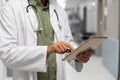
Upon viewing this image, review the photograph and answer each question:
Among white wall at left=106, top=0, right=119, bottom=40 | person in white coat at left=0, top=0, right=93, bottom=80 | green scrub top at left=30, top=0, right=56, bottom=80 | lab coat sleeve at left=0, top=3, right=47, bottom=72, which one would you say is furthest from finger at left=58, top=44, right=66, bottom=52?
white wall at left=106, top=0, right=119, bottom=40

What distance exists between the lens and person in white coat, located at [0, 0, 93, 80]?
1313 mm

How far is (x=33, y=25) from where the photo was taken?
1443 mm

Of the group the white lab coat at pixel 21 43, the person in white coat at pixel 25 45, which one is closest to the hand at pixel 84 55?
the person in white coat at pixel 25 45

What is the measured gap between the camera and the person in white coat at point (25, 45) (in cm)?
131

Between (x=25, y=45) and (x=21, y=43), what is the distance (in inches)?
1.1

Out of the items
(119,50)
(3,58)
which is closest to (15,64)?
(3,58)

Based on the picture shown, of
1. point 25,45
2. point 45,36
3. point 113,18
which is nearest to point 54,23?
point 45,36

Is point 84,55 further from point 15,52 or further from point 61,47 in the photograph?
point 15,52

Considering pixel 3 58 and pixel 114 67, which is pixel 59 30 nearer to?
pixel 3 58

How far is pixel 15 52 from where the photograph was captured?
131 cm

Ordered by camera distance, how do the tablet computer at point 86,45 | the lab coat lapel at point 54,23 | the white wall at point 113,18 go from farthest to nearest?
1. the white wall at point 113,18
2. the lab coat lapel at point 54,23
3. the tablet computer at point 86,45

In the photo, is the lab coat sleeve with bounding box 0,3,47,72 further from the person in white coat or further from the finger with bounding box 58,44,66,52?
the finger with bounding box 58,44,66,52

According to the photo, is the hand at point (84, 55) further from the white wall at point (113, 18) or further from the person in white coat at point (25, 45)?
the white wall at point (113, 18)

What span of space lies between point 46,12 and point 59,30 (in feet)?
0.48
